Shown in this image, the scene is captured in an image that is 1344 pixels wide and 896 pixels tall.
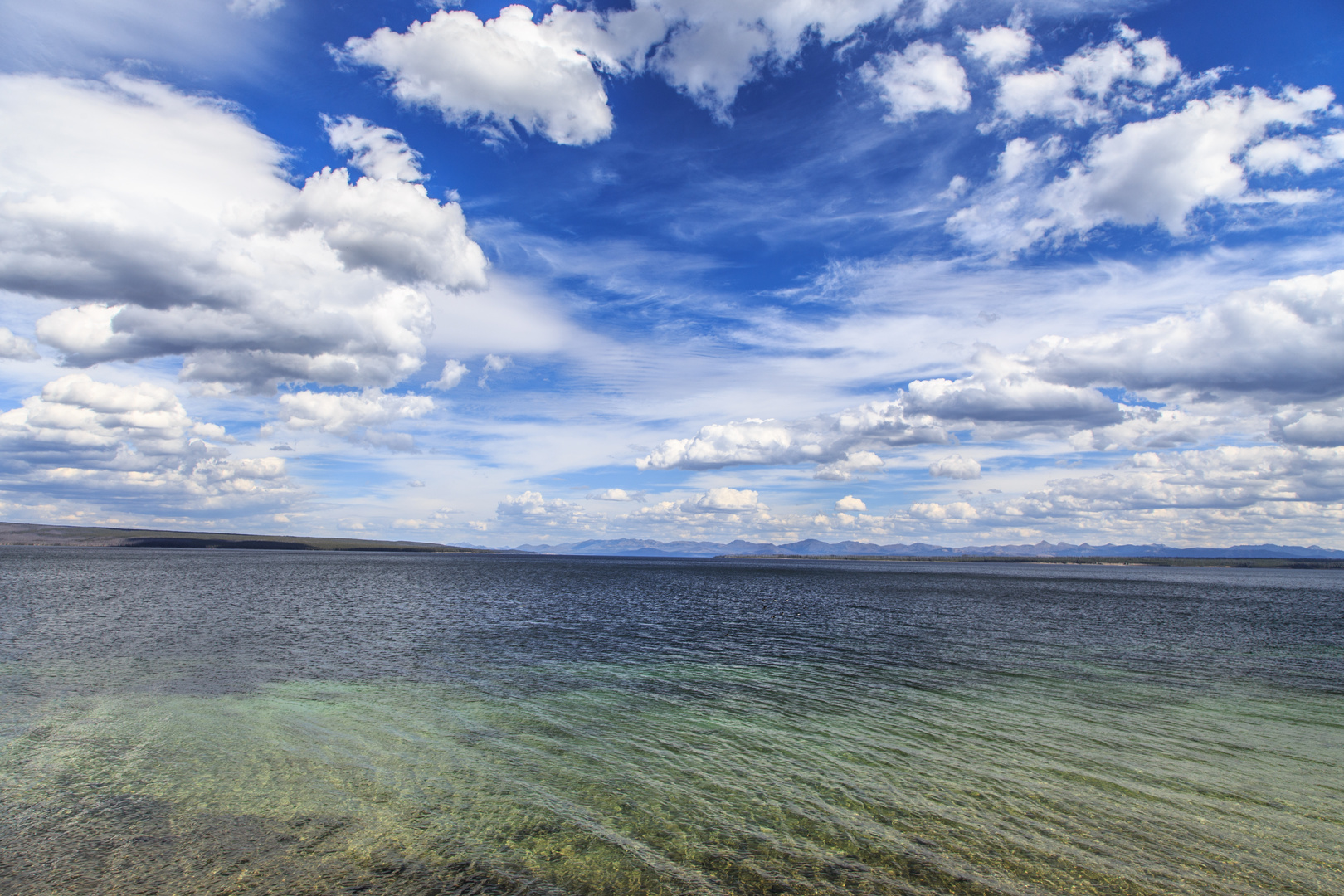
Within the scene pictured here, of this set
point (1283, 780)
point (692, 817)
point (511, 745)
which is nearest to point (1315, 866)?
point (1283, 780)

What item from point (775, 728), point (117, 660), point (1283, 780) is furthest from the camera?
point (117, 660)

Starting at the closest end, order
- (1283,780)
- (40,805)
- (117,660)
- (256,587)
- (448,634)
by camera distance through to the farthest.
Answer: (40,805)
(1283,780)
(117,660)
(448,634)
(256,587)

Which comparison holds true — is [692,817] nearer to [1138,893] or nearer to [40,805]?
[1138,893]

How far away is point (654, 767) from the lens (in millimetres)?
17047

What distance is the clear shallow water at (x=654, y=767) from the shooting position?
11602mm

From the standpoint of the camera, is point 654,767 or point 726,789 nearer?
point 726,789

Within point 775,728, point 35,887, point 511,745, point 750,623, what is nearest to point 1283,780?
point 775,728

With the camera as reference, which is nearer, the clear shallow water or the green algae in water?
the clear shallow water

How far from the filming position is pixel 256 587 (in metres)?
79.9

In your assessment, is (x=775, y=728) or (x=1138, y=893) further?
(x=775, y=728)

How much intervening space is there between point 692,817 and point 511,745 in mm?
7152

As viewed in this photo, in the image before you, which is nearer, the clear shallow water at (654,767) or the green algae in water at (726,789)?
the clear shallow water at (654,767)

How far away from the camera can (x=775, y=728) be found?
21.0 meters

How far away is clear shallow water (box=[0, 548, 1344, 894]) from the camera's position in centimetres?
1160
